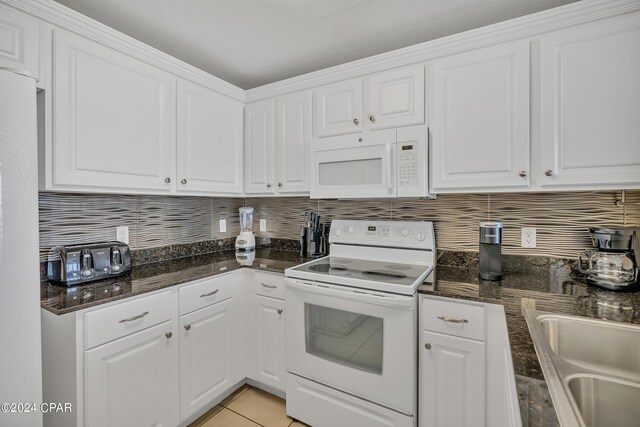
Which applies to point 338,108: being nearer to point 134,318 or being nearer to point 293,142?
point 293,142

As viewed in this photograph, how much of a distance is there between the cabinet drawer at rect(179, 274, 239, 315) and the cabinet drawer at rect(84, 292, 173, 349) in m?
0.10

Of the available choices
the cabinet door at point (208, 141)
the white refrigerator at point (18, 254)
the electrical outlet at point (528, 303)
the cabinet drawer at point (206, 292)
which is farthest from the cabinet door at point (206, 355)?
the electrical outlet at point (528, 303)

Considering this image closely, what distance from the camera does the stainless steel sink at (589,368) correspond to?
2.35 feet

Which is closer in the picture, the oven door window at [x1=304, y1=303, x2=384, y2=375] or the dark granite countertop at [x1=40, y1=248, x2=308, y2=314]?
the dark granite countertop at [x1=40, y1=248, x2=308, y2=314]

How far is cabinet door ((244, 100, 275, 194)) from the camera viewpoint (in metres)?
2.28

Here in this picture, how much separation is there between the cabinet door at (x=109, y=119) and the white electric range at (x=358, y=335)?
3.45 feet

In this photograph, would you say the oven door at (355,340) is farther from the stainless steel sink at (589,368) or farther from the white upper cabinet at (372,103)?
the white upper cabinet at (372,103)

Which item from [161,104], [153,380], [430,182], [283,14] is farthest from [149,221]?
[430,182]

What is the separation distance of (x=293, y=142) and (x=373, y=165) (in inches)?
26.0

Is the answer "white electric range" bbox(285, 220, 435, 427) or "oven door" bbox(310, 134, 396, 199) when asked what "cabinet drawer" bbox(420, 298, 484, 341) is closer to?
"white electric range" bbox(285, 220, 435, 427)

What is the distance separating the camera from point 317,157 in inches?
78.7

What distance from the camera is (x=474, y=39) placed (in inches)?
62.3

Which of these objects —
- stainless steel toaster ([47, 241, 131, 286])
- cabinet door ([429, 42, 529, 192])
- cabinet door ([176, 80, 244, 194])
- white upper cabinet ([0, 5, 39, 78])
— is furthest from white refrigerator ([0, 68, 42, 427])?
cabinet door ([429, 42, 529, 192])

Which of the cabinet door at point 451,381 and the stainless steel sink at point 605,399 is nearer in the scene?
the stainless steel sink at point 605,399
